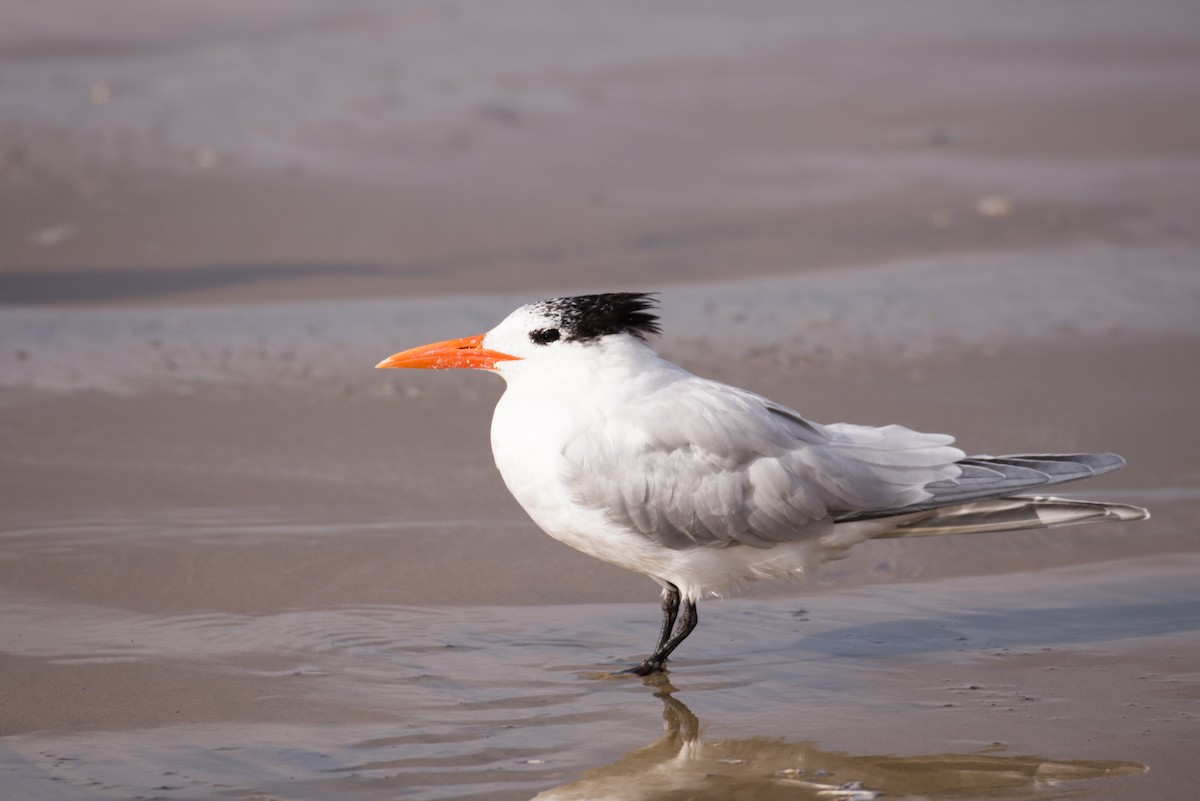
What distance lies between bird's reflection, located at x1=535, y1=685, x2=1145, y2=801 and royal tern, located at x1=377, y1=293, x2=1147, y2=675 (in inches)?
22.7

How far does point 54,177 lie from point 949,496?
698 cm

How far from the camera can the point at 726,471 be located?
4332 millimetres

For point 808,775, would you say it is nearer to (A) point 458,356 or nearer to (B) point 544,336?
(B) point 544,336

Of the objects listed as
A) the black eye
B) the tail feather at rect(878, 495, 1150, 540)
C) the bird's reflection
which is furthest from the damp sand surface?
the black eye

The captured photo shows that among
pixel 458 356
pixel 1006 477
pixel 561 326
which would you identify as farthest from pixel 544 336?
pixel 1006 477

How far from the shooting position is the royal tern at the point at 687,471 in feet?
13.9

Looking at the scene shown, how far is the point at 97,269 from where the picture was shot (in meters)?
8.30

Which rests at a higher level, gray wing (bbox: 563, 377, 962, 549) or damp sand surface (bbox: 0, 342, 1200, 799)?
Result: gray wing (bbox: 563, 377, 962, 549)

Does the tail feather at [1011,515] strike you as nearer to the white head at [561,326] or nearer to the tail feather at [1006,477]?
the tail feather at [1006,477]

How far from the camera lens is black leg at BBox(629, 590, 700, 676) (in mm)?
4320

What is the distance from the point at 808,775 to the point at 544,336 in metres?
1.53

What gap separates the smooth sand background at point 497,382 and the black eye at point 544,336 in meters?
0.94

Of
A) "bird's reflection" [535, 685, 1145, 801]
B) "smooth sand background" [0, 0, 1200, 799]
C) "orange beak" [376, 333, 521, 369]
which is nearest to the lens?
"bird's reflection" [535, 685, 1145, 801]

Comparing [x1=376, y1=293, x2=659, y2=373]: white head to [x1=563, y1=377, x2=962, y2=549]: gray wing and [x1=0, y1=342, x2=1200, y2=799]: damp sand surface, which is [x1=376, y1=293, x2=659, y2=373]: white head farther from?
[x1=0, y1=342, x2=1200, y2=799]: damp sand surface
